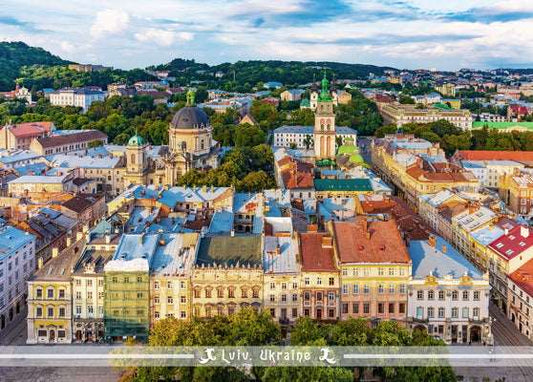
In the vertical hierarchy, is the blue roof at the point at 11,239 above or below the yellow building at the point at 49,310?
above

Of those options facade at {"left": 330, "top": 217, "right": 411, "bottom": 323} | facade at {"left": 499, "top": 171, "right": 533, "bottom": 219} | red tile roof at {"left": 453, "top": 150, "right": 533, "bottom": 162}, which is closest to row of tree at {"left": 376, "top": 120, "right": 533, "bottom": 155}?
red tile roof at {"left": 453, "top": 150, "right": 533, "bottom": 162}

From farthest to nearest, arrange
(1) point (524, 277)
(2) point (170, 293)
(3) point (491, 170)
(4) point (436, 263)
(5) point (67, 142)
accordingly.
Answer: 1. (5) point (67, 142)
2. (3) point (491, 170)
3. (1) point (524, 277)
4. (4) point (436, 263)
5. (2) point (170, 293)

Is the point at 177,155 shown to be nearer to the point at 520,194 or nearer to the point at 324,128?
the point at 324,128

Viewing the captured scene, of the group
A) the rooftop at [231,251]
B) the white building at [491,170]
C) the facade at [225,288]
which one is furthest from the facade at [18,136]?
the facade at [225,288]

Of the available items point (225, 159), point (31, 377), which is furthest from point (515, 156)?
point (31, 377)

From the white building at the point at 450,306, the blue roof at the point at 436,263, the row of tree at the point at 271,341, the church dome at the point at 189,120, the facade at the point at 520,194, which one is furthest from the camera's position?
the church dome at the point at 189,120

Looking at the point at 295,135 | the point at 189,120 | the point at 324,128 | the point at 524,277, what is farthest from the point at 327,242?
the point at 295,135

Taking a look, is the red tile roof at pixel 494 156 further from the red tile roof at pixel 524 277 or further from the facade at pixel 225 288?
the facade at pixel 225 288
